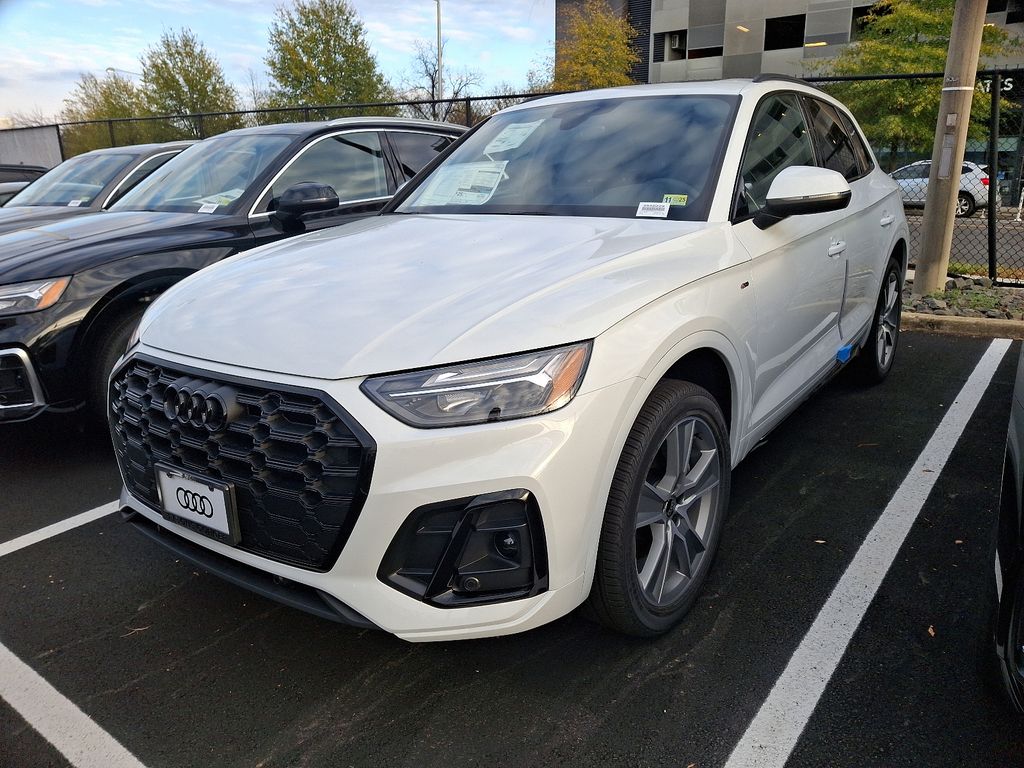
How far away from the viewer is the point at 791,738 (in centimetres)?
200

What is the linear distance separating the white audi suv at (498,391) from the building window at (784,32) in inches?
1488

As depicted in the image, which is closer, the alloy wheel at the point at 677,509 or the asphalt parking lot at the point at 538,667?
the asphalt parking lot at the point at 538,667

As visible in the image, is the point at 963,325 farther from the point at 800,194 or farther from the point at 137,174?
the point at 137,174

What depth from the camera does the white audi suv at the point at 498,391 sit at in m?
1.86

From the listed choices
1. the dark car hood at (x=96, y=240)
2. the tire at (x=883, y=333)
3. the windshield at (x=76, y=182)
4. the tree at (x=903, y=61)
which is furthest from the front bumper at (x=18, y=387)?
the tree at (x=903, y=61)

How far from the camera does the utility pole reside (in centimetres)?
613

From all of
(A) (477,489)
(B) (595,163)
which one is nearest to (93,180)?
(B) (595,163)

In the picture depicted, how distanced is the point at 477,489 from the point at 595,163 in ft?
5.79

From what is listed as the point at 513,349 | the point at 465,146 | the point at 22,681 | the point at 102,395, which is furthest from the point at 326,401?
the point at 102,395

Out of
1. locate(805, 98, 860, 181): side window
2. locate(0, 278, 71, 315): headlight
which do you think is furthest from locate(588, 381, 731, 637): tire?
locate(0, 278, 71, 315): headlight

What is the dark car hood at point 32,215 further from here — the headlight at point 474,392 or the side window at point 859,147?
the side window at point 859,147

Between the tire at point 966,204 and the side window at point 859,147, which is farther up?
the side window at point 859,147

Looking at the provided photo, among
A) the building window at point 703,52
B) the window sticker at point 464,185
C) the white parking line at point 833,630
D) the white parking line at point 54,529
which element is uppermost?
the building window at point 703,52

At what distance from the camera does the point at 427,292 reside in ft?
7.21
